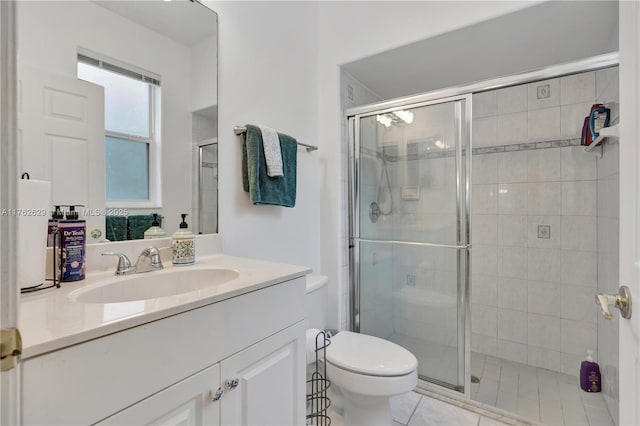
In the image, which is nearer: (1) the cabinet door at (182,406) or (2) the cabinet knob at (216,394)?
(1) the cabinet door at (182,406)

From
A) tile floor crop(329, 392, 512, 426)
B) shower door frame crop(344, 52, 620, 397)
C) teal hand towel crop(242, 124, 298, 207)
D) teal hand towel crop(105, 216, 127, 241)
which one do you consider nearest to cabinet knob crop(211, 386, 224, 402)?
teal hand towel crop(105, 216, 127, 241)

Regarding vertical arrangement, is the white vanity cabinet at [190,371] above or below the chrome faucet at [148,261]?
below

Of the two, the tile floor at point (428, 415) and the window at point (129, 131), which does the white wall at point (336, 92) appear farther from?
the window at point (129, 131)

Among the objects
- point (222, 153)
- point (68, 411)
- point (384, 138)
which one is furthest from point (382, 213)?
point (68, 411)

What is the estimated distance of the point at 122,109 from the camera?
1.08 meters

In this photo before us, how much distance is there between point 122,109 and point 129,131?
0.26 feet

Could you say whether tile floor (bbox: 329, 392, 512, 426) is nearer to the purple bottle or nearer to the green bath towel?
the purple bottle

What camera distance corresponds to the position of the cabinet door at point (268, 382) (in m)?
0.77

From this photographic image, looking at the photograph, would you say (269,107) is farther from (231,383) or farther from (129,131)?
(231,383)

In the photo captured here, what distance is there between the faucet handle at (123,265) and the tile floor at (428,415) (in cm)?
130

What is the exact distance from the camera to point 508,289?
2299mm

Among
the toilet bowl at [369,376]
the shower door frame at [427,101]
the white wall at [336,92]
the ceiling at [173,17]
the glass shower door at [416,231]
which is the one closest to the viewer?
the ceiling at [173,17]
